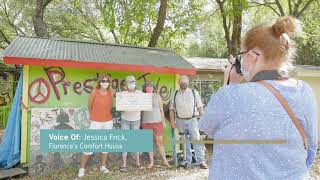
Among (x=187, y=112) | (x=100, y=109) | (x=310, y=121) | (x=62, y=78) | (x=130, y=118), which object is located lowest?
(x=130, y=118)

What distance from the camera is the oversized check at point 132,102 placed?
25.0ft

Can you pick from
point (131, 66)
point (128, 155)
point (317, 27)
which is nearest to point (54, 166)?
point (128, 155)

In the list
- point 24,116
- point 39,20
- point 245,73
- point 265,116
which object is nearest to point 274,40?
point 245,73

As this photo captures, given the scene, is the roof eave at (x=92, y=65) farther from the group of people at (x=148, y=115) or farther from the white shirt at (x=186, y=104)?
the white shirt at (x=186, y=104)

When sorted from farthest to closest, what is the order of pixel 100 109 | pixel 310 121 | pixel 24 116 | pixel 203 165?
1. pixel 203 165
2. pixel 100 109
3. pixel 24 116
4. pixel 310 121

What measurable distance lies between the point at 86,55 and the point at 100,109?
123 cm

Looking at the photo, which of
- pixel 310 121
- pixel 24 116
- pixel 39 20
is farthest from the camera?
pixel 39 20

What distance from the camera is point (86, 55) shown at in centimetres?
781

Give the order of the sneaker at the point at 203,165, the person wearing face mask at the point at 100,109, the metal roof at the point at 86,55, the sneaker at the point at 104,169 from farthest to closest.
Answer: the sneaker at the point at 203,165, the sneaker at the point at 104,169, the person wearing face mask at the point at 100,109, the metal roof at the point at 86,55

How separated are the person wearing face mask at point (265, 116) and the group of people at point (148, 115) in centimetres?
587

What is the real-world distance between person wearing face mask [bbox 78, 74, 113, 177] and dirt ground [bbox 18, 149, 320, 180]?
0.72 ft

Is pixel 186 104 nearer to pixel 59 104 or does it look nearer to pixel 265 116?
pixel 59 104

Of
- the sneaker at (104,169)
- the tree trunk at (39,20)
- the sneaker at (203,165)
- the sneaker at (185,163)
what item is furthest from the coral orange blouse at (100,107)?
the tree trunk at (39,20)

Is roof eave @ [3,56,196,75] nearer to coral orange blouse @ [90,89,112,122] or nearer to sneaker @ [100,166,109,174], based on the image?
coral orange blouse @ [90,89,112,122]
